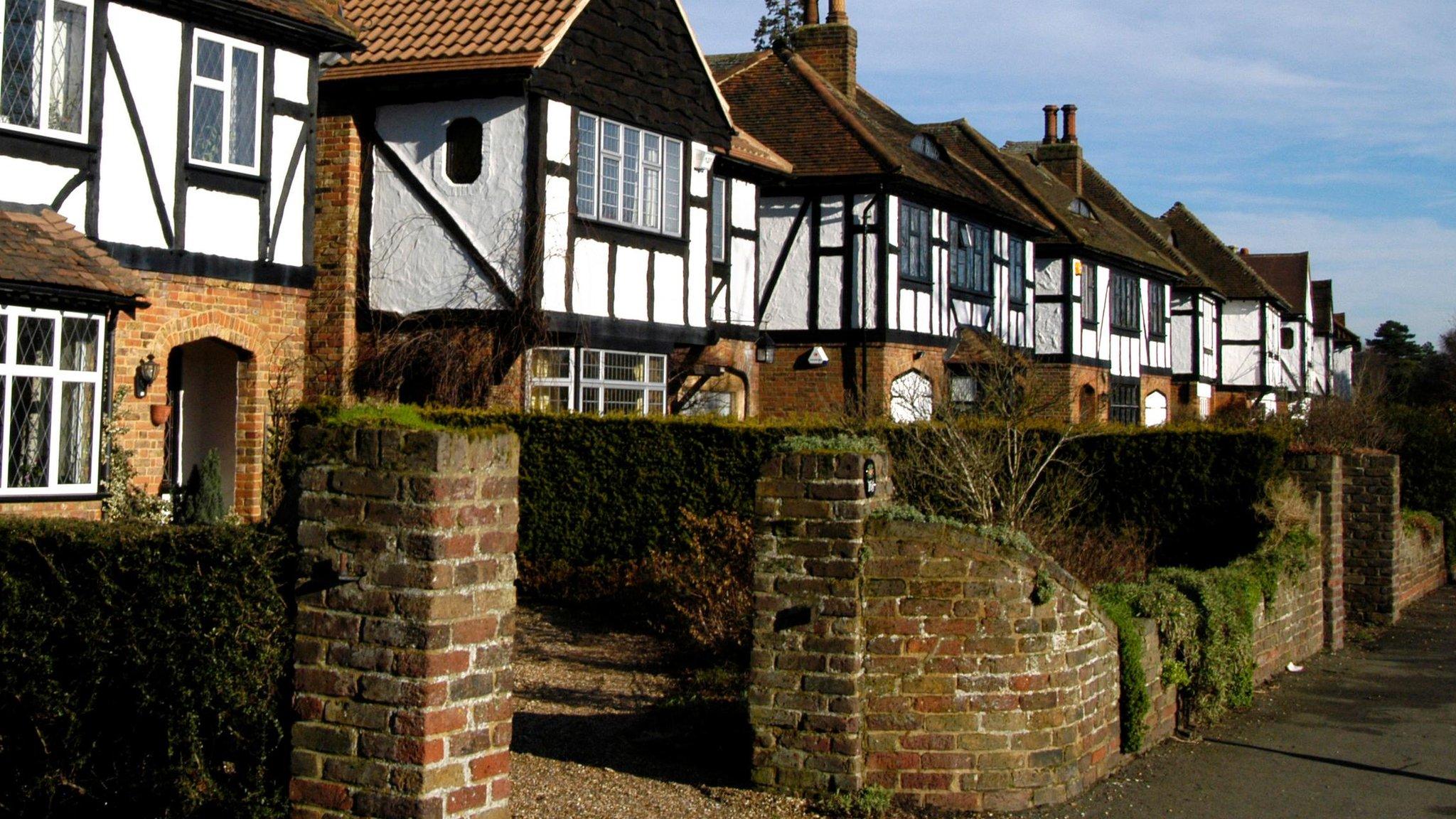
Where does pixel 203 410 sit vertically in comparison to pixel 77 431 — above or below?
above

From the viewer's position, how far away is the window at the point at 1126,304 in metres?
34.2

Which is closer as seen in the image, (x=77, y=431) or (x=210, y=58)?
(x=77, y=431)

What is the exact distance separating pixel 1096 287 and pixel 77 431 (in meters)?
25.5

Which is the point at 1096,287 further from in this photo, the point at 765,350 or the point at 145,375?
the point at 145,375

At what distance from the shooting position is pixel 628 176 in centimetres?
1728

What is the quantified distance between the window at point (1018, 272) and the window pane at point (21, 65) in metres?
20.2

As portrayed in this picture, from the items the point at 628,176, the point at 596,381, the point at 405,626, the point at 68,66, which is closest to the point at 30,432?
the point at 68,66

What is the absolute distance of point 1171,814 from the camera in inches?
292

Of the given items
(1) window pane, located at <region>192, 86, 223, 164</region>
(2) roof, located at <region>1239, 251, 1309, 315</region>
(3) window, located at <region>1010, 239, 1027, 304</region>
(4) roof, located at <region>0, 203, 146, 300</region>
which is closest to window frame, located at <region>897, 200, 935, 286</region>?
(3) window, located at <region>1010, 239, 1027, 304</region>

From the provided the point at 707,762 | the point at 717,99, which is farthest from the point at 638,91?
the point at 707,762

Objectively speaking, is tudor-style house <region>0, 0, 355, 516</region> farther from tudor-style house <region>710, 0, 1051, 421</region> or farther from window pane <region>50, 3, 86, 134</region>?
tudor-style house <region>710, 0, 1051, 421</region>

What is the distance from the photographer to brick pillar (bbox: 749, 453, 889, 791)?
6.88 metres

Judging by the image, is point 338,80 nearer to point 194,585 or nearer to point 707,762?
point 707,762

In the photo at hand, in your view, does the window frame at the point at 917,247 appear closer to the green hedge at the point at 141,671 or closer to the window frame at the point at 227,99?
the window frame at the point at 227,99
